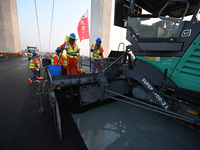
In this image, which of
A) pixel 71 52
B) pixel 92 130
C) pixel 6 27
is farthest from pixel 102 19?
pixel 6 27

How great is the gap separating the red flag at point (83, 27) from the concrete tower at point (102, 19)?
59.2ft

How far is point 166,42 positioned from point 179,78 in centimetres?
86

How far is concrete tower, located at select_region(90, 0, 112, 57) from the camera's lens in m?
20.9

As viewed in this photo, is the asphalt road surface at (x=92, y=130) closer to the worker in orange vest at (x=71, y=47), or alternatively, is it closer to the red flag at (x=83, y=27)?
the worker in orange vest at (x=71, y=47)

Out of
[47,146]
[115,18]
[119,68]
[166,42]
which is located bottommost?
[47,146]

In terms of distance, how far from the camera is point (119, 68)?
3.75 meters

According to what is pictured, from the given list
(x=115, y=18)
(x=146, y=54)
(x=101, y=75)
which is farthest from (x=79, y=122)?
(x=115, y=18)

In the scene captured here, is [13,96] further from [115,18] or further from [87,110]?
[115,18]

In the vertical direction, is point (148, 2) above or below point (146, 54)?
above

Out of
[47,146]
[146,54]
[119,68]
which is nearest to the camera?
[47,146]

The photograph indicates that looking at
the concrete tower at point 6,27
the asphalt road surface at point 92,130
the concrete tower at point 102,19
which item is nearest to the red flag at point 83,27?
the asphalt road surface at point 92,130

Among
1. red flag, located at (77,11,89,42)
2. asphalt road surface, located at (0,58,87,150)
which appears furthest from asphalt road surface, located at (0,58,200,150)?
red flag, located at (77,11,89,42)

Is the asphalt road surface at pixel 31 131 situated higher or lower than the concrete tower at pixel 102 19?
lower

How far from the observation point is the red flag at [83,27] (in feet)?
13.6
